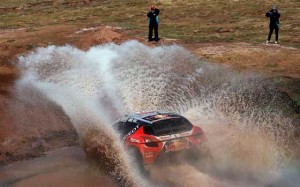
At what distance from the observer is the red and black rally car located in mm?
12672

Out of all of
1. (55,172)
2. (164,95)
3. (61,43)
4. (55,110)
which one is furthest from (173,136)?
(61,43)

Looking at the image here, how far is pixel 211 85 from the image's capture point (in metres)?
20.6

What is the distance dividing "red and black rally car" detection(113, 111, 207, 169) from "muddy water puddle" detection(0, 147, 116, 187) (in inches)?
52.1

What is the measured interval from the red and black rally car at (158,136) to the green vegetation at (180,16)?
15580mm

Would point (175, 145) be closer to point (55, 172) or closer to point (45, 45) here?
point (55, 172)

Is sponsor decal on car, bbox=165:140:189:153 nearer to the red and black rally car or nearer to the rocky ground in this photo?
the red and black rally car

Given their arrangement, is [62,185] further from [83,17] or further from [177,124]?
[83,17]

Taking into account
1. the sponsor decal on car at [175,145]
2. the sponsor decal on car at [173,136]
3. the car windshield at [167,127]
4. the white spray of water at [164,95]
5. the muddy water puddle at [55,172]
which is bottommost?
the muddy water puddle at [55,172]

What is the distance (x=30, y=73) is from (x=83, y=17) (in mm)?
18258

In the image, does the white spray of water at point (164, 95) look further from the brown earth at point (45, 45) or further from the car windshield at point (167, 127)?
the car windshield at point (167, 127)

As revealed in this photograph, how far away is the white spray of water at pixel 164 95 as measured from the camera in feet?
48.8

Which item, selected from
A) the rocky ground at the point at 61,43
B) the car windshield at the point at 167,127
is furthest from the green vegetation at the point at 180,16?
the car windshield at the point at 167,127

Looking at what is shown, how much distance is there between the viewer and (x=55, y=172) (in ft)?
47.1

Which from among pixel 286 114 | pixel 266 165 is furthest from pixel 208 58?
pixel 266 165
